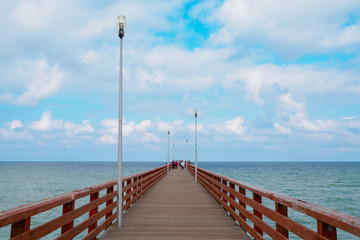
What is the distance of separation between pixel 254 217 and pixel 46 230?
12.3ft

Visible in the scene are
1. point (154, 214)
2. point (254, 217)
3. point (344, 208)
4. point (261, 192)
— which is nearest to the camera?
point (261, 192)

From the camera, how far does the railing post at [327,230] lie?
301 centimetres

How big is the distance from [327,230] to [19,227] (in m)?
3.36

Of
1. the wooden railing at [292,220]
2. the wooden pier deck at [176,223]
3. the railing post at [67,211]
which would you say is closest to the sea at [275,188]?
the wooden pier deck at [176,223]

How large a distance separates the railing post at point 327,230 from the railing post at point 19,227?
10.8 ft

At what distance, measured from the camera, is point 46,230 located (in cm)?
383

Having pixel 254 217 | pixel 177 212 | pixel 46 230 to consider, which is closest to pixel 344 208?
pixel 177 212

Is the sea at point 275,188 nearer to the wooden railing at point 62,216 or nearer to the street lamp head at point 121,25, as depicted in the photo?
the wooden railing at point 62,216

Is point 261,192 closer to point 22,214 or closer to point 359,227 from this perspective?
point 359,227

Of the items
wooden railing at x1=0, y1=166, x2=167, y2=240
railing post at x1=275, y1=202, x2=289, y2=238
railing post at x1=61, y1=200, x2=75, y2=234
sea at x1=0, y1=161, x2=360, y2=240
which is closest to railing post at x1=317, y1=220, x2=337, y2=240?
railing post at x1=275, y1=202, x2=289, y2=238

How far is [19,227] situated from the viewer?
128 inches

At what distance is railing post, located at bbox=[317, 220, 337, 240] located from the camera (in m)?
3.01

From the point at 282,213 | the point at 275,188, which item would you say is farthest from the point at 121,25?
the point at 275,188

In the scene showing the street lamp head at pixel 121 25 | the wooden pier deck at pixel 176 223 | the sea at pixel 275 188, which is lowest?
the sea at pixel 275 188
